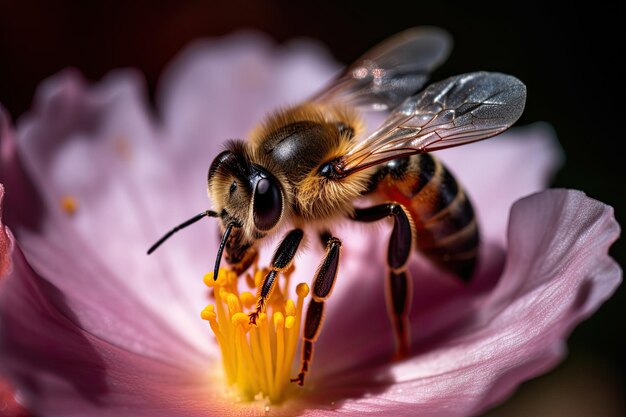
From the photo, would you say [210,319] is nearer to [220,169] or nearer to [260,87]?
[220,169]

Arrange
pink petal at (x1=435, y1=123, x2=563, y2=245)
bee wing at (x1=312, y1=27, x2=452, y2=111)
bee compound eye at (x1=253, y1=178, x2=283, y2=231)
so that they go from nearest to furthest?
bee compound eye at (x1=253, y1=178, x2=283, y2=231), bee wing at (x1=312, y1=27, x2=452, y2=111), pink petal at (x1=435, y1=123, x2=563, y2=245)

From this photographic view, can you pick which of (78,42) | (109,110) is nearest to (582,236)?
(109,110)

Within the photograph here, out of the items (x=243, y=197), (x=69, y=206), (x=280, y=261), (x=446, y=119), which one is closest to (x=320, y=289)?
(x=280, y=261)

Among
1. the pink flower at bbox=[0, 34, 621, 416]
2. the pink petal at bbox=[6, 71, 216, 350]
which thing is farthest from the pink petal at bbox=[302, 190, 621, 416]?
the pink petal at bbox=[6, 71, 216, 350]

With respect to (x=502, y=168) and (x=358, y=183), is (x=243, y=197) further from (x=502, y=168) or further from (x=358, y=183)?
(x=502, y=168)

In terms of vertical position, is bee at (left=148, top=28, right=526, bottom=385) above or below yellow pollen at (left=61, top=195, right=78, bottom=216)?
above

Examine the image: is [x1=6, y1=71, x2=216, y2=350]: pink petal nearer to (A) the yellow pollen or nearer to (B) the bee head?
(A) the yellow pollen

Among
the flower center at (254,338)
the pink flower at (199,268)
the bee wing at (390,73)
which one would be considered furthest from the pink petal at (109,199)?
the bee wing at (390,73)
